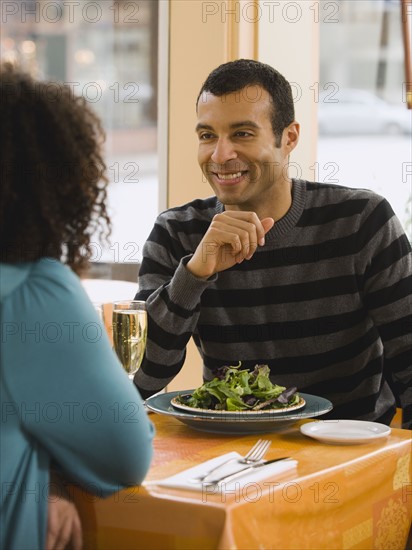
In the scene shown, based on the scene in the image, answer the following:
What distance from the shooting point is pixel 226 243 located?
1.95 m

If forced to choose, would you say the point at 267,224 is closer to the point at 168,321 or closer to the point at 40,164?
the point at 168,321

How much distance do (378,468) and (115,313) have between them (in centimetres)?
57

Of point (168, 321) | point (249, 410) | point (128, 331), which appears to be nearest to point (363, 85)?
point (168, 321)

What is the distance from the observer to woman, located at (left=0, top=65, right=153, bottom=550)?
1177 mm

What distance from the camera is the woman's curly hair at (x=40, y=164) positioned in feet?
3.95

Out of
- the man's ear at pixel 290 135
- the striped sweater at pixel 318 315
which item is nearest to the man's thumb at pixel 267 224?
the striped sweater at pixel 318 315

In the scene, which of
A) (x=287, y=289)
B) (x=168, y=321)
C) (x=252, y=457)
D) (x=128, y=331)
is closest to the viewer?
(x=252, y=457)

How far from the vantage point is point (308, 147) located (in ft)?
11.6

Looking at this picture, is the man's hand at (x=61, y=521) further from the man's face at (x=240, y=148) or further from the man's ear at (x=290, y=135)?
the man's ear at (x=290, y=135)

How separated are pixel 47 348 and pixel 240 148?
115 centimetres

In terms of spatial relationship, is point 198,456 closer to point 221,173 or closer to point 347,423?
point 347,423

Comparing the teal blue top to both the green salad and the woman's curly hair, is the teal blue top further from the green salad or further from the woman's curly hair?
the green salad

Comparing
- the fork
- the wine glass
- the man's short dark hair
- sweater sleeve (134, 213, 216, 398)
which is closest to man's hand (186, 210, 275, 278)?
sweater sleeve (134, 213, 216, 398)

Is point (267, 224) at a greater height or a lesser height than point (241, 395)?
greater
